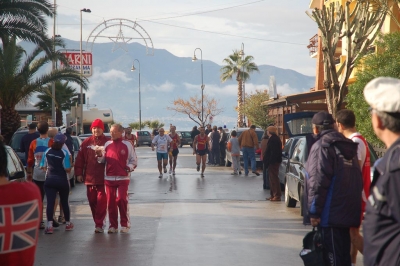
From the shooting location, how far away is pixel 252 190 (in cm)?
1902

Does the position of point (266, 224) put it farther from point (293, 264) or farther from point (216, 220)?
point (293, 264)

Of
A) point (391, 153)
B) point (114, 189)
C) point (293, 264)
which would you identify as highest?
point (391, 153)

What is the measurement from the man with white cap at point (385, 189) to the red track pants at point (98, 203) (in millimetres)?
7953

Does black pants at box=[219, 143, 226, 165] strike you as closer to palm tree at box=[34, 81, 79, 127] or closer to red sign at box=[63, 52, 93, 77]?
palm tree at box=[34, 81, 79, 127]

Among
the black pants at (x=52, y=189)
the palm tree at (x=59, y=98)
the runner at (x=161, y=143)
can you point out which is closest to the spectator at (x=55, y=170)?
the black pants at (x=52, y=189)

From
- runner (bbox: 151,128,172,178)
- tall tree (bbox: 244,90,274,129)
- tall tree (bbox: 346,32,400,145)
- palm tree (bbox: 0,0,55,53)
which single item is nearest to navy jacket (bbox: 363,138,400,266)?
tall tree (bbox: 346,32,400,145)

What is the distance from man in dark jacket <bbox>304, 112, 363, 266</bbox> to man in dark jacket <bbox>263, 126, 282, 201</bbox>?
9628 mm

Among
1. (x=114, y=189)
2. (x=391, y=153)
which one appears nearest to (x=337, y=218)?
(x=391, y=153)

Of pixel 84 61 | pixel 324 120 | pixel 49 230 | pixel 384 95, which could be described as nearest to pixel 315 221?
pixel 324 120

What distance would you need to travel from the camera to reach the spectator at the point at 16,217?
3861 mm

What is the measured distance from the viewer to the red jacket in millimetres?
11234

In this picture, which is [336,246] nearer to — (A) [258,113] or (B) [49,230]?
(B) [49,230]

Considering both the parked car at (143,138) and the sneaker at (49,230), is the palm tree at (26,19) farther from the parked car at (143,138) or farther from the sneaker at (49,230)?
the parked car at (143,138)

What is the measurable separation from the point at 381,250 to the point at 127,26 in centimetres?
3560
